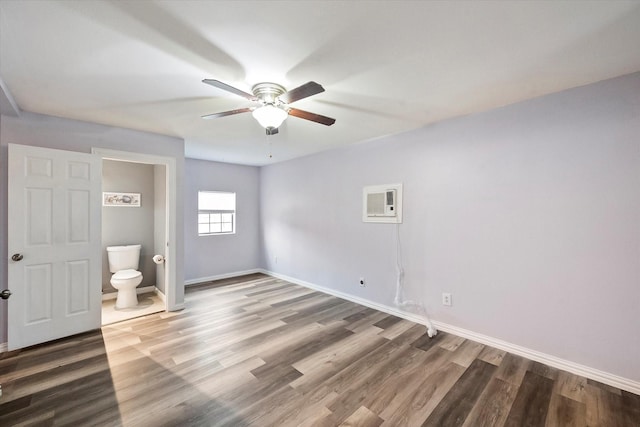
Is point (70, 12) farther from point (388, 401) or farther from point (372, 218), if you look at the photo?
point (372, 218)

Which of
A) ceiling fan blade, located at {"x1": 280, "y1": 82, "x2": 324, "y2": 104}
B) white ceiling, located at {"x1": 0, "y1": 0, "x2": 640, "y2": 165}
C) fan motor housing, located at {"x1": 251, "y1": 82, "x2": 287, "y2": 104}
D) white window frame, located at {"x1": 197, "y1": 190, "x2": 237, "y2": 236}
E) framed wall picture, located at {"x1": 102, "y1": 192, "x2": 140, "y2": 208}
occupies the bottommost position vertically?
white window frame, located at {"x1": 197, "y1": 190, "x2": 237, "y2": 236}

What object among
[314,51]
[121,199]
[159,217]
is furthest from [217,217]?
[314,51]

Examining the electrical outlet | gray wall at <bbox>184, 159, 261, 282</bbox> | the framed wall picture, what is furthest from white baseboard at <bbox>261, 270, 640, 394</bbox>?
the framed wall picture

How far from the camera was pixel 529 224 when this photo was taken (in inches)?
96.2

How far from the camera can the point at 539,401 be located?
75.2 inches

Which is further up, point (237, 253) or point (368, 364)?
point (237, 253)

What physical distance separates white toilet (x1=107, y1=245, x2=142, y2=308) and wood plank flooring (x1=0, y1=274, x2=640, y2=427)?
2.28 ft

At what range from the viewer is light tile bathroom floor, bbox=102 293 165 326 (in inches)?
132

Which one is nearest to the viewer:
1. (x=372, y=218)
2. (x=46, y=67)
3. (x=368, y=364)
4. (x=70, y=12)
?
(x=70, y=12)

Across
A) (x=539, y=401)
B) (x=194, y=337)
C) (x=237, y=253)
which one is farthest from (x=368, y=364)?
(x=237, y=253)

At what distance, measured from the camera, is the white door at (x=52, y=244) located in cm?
254

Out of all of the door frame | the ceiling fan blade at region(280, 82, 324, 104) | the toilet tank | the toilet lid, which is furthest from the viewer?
Result: the toilet tank

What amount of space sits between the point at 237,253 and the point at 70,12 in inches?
181

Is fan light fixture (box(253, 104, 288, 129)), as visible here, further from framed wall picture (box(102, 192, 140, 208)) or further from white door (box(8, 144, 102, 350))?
framed wall picture (box(102, 192, 140, 208))
